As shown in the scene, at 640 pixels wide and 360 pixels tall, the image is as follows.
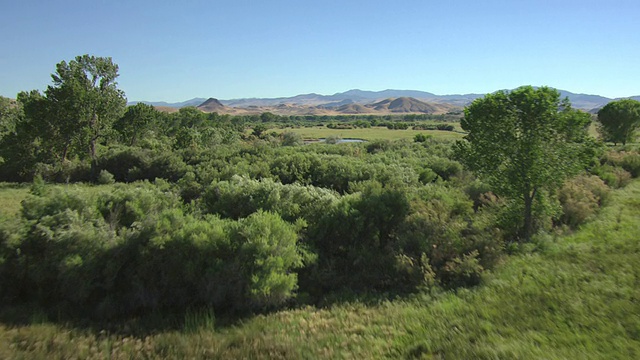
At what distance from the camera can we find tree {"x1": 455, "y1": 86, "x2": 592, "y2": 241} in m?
13.0

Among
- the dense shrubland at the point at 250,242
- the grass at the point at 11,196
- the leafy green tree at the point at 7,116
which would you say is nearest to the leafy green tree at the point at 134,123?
the leafy green tree at the point at 7,116

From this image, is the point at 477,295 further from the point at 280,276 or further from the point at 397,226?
the point at 280,276

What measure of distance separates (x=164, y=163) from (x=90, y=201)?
2372cm

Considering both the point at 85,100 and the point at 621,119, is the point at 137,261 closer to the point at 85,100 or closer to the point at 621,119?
the point at 85,100

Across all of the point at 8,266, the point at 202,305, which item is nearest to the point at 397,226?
the point at 202,305

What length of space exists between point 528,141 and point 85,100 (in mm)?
41475

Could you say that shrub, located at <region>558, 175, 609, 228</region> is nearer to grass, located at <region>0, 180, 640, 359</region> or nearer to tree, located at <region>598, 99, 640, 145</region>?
grass, located at <region>0, 180, 640, 359</region>

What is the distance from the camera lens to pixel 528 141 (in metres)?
13.2

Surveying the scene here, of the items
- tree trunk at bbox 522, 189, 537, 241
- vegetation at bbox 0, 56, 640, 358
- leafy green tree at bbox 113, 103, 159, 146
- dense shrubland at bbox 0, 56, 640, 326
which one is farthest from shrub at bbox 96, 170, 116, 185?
tree trunk at bbox 522, 189, 537, 241

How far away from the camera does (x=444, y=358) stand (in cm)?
700

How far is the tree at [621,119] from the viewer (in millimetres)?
44312

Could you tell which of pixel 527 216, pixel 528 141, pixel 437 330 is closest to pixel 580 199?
pixel 527 216

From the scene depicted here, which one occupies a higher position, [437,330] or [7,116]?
[7,116]

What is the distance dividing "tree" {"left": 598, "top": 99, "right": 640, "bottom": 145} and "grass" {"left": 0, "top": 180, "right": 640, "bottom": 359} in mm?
47564
